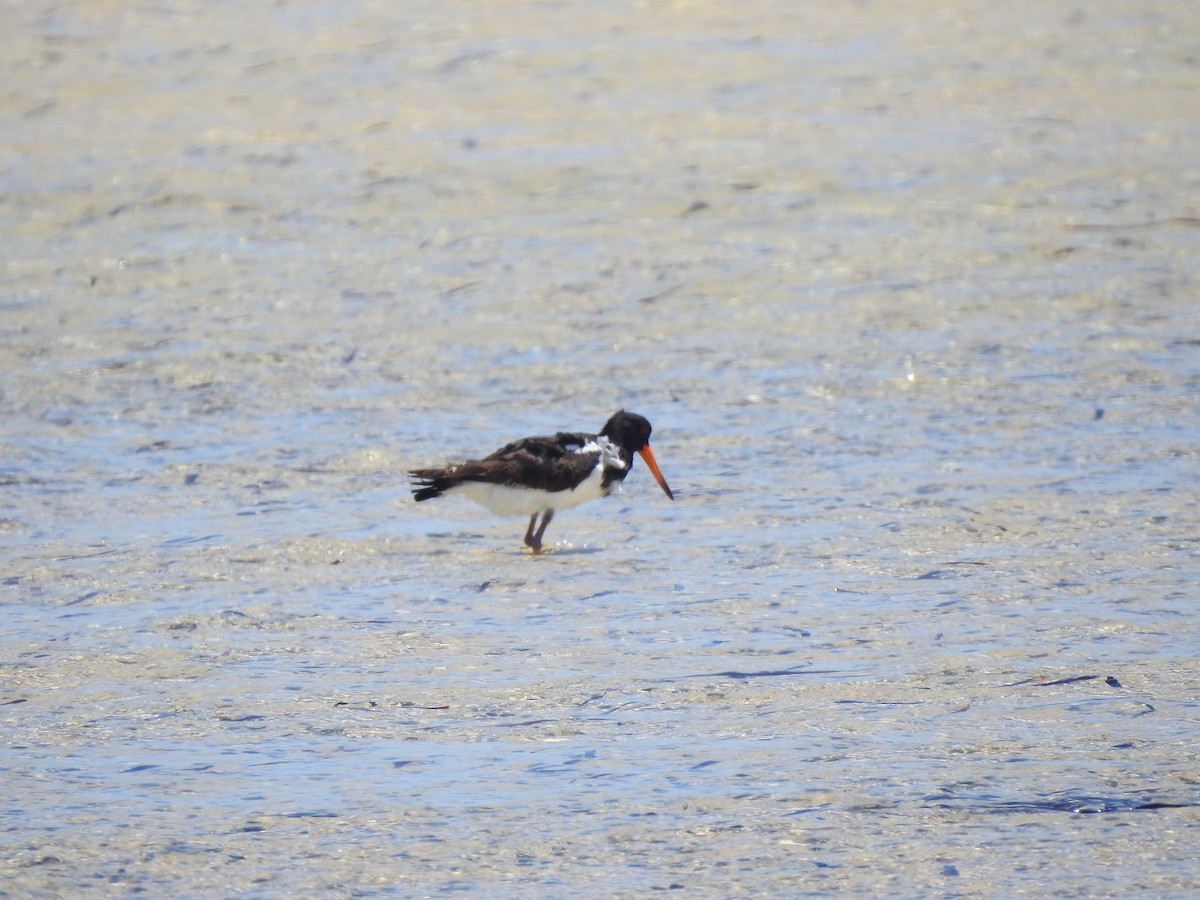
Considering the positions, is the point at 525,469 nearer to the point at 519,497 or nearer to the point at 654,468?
the point at 519,497

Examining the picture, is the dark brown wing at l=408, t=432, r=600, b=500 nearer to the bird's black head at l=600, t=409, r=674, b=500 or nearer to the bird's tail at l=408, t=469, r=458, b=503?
the bird's tail at l=408, t=469, r=458, b=503

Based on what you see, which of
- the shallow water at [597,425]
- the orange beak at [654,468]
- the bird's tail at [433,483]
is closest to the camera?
the shallow water at [597,425]

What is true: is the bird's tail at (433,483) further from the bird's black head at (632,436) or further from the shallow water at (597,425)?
the bird's black head at (632,436)

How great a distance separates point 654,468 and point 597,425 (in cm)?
125

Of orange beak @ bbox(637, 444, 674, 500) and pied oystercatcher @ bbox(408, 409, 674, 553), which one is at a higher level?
pied oystercatcher @ bbox(408, 409, 674, 553)

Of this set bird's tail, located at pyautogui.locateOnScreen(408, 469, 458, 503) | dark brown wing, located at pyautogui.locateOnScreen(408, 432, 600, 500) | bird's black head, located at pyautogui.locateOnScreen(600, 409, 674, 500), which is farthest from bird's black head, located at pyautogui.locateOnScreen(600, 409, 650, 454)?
bird's tail, located at pyautogui.locateOnScreen(408, 469, 458, 503)

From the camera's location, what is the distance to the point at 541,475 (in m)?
9.31

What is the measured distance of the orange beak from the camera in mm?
9734

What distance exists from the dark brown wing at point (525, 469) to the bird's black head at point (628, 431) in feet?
0.82

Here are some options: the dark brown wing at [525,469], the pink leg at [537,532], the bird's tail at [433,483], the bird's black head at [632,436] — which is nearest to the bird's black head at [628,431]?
the bird's black head at [632,436]

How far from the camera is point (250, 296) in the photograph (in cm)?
1320

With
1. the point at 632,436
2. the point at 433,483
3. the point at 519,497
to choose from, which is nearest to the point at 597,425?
the point at 632,436

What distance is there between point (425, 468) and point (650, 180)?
6163 mm

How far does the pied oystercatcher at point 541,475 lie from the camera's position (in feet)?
30.4
